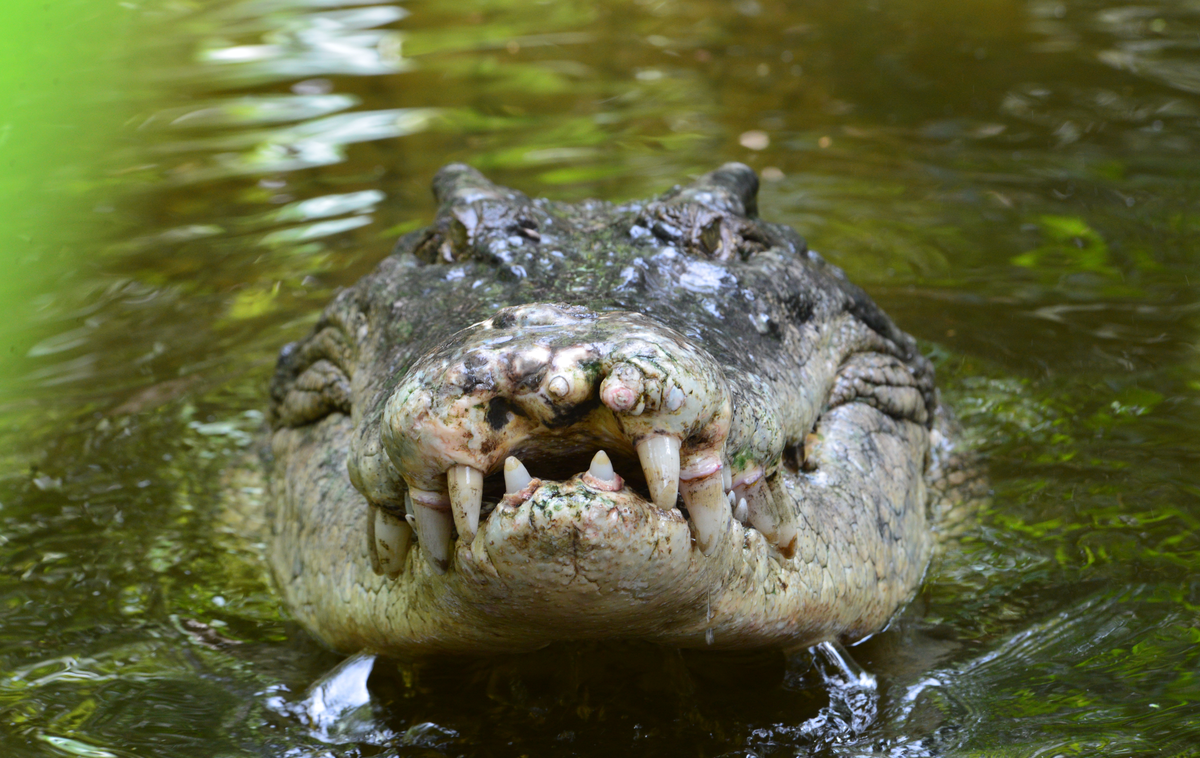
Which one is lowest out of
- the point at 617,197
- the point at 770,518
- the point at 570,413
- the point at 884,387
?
the point at 617,197

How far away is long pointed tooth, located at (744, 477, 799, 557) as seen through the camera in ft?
7.48

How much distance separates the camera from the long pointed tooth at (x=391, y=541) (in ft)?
7.42

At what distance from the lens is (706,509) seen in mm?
1994

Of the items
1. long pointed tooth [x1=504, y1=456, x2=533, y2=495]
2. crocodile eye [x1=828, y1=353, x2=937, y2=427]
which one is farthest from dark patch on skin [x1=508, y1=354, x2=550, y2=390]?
crocodile eye [x1=828, y1=353, x2=937, y2=427]

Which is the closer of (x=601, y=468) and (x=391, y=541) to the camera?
(x=601, y=468)

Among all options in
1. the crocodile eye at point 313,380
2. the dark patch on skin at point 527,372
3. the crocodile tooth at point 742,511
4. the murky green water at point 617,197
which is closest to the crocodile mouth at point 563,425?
the dark patch on skin at point 527,372

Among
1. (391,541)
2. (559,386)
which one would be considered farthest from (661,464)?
(391,541)

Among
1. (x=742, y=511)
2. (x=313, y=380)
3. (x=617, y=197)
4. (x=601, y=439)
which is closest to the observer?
(x=601, y=439)

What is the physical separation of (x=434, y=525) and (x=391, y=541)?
0.29 m

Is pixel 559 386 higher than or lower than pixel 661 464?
higher

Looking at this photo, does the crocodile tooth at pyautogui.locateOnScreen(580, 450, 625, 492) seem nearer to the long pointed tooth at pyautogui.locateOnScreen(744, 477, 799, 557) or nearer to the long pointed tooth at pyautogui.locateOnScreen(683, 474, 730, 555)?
the long pointed tooth at pyautogui.locateOnScreen(683, 474, 730, 555)

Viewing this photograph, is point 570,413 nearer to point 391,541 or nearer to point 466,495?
point 466,495

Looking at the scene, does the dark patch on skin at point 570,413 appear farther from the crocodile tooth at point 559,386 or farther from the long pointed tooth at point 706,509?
the long pointed tooth at point 706,509

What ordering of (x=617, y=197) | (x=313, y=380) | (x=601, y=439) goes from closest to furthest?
1. (x=601, y=439)
2. (x=313, y=380)
3. (x=617, y=197)
